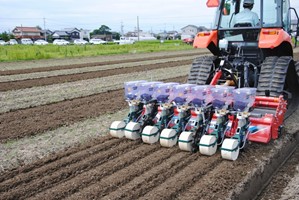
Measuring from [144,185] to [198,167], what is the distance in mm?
761

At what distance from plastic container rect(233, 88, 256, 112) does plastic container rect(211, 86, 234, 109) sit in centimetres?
7

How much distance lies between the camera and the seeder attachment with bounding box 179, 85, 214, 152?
4.34 meters

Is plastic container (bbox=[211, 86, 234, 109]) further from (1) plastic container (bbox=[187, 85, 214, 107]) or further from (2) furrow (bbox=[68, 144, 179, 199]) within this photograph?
(2) furrow (bbox=[68, 144, 179, 199])

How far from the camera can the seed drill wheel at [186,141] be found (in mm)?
4301

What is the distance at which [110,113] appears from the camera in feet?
22.1

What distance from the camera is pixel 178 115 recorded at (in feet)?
15.6

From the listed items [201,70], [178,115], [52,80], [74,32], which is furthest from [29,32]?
[178,115]

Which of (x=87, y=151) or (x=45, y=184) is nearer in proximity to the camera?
(x=45, y=184)

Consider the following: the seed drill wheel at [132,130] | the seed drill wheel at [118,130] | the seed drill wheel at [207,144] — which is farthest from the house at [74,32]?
the seed drill wheel at [207,144]

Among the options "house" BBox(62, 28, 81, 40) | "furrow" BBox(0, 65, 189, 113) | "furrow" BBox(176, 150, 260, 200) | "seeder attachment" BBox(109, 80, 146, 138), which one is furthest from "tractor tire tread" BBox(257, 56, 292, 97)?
"house" BBox(62, 28, 81, 40)

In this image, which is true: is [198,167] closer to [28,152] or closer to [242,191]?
[242,191]

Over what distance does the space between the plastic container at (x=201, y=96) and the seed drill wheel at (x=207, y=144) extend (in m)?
0.51

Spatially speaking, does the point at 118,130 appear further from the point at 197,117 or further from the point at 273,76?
the point at 273,76

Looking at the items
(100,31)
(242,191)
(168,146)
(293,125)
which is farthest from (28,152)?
(100,31)
